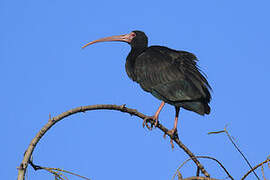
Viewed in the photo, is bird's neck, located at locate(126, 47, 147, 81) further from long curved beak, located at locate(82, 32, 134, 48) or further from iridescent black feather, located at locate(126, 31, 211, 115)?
long curved beak, located at locate(82, 32, 134, 48)

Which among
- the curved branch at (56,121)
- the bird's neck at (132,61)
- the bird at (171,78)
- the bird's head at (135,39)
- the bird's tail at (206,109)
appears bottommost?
the curved branch at (56,121)

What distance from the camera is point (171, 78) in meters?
8.06

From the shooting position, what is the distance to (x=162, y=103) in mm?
8109

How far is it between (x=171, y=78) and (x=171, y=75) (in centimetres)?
6

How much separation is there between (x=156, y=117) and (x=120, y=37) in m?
3.36

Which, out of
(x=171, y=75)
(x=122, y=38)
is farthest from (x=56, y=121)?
(x=122, y=38)

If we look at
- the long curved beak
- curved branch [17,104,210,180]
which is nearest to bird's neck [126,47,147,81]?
the long curved beak

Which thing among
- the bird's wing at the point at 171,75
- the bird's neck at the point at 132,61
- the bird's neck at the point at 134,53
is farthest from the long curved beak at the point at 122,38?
the bird's wing at the point at 171,75

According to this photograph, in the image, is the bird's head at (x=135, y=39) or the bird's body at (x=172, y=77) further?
the bird's head at (x=135, y=39)

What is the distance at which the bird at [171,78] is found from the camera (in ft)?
25.0

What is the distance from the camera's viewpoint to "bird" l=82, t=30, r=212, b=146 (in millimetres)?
7625

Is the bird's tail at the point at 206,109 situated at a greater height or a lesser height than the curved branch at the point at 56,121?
greater

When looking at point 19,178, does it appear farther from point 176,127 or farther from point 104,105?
point 176,127

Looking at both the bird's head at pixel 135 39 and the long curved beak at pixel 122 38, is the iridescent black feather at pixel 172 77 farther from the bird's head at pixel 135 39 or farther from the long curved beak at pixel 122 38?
the long curved beak at pixel 122 38
